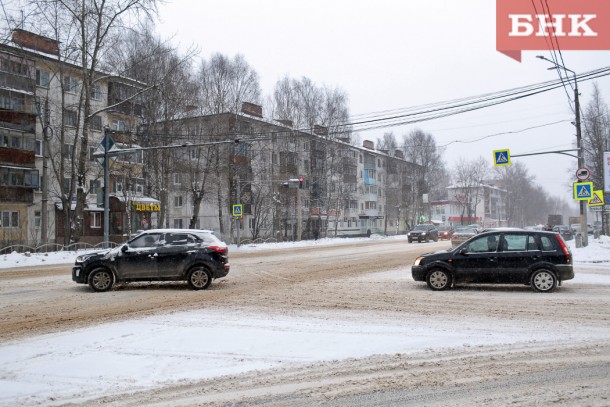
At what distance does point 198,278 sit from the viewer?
45.7 feet

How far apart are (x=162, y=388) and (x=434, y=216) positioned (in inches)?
4611

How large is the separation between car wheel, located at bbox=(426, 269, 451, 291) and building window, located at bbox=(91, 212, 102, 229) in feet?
130

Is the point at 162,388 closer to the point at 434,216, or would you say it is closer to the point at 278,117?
the point at 278,117

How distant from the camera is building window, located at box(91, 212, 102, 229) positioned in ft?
153

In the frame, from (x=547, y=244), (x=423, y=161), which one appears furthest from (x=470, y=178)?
(x=547, y=244)

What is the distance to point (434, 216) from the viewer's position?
118750mm

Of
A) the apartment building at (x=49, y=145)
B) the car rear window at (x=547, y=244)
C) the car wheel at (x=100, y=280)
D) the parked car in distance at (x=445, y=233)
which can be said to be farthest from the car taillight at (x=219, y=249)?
the parked car in distance at (x=445, y=233)

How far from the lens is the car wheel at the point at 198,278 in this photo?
13883 mm

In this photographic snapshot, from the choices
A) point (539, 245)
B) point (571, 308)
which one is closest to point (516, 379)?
point (571, 308)

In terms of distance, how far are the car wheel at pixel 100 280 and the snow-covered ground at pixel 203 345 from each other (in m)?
4.51

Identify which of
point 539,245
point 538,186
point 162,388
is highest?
point 538,186

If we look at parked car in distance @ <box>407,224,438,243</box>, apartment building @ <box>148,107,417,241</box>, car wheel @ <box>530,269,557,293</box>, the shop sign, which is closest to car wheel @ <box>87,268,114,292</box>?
car wheel @ <box>530,269,557,293</box>

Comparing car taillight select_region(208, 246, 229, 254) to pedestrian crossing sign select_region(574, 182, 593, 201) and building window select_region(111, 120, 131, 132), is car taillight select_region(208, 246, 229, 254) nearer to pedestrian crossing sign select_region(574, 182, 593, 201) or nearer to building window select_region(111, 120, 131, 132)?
pedestrian crossing sign select_region(574, 182, 593, 201)

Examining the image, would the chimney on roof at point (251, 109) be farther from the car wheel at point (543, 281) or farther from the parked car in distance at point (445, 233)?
the car wheel at point (543, 281)
